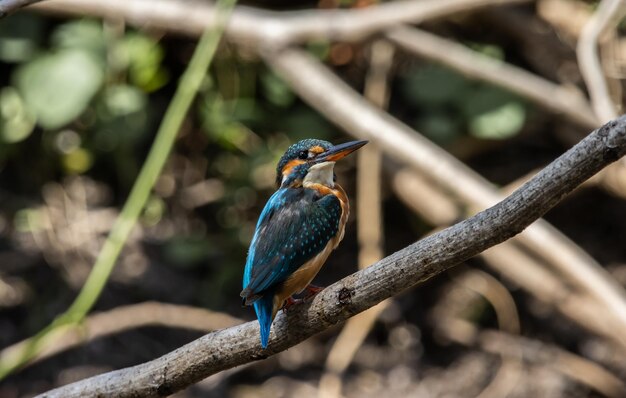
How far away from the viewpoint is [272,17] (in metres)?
4.42

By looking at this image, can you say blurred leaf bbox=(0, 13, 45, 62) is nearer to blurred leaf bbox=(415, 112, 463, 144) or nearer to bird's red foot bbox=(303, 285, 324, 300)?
blurred leaf bbox=(415, 112, 463, 144)

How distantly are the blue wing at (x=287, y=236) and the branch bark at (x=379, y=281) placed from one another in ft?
0.30

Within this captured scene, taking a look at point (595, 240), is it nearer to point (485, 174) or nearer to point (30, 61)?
point (485, 174)

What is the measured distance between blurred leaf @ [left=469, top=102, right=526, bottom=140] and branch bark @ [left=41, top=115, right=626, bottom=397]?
7.53 ft

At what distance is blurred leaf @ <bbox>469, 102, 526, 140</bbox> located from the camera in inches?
164

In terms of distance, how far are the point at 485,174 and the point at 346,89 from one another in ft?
2.81

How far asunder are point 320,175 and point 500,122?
6.33 ft

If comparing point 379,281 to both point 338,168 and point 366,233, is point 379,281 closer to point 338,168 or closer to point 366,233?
point 366,233

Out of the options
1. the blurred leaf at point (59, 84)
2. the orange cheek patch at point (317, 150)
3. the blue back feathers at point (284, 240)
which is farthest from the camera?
the blurred leaf at point (59, 84)

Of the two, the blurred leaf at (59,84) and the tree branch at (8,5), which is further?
the blurred leaf at (59,84)

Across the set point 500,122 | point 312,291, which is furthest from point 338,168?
point 312,291

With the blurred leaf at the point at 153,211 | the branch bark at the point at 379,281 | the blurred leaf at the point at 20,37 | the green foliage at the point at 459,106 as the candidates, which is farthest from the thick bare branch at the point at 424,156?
the branch bark at the point at 379,281

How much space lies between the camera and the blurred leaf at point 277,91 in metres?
4.47

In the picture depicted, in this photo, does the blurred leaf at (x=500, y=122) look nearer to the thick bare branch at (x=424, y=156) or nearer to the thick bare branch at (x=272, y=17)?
the thick bare branch at (x=424, y=156)
